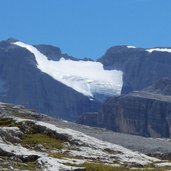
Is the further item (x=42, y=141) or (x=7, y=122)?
(x=7, y=122)

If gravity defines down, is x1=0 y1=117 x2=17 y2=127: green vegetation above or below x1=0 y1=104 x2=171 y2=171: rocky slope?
above

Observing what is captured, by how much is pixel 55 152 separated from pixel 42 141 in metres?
3.97

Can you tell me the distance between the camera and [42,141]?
4331 cm

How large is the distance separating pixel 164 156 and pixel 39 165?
1002 inches

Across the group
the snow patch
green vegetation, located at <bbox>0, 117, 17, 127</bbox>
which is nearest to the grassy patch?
green vegetation, located at <bbox>0, 117, 17, 127</bbox>

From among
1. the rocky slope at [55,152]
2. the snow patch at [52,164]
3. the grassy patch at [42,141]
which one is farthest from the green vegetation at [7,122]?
the snow patch at [52,164]

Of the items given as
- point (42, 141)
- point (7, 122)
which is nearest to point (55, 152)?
point (42, 141)

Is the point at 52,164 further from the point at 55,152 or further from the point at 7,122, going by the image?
the point at 7,122

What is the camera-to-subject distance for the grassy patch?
42281 millimetres

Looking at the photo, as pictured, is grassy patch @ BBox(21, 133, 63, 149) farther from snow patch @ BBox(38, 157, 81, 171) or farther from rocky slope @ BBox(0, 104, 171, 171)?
snow patch @ BBox(38, 157, 81, 171)

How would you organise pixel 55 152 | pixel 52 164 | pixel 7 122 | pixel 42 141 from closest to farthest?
pixel 52 164
pixel 55 152
pixel 42 141
pixel 7 122

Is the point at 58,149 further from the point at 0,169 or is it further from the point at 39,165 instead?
the point at 0,169

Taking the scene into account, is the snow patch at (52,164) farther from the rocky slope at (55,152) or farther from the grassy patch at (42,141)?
the grassy patch at (42,141)

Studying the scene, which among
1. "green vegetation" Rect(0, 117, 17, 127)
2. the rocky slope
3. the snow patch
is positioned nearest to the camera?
the snow patch
